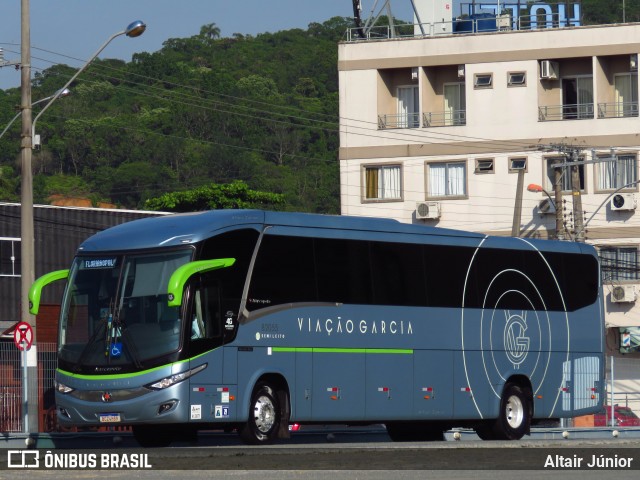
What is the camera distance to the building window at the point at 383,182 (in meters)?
58.8

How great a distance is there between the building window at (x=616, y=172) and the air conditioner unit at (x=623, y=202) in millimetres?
1270

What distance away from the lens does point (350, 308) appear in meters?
23.3

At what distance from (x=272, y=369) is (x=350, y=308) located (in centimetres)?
213

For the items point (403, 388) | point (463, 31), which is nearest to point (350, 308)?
point (403, 388)

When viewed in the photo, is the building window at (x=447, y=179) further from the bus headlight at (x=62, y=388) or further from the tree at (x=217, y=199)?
the bus headlight at (x=62, y=388)

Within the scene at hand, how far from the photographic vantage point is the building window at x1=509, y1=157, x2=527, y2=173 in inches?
2238

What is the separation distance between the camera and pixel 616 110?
5647cm

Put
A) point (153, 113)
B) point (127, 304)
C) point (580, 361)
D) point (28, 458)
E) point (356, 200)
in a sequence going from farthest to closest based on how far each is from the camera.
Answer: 1. point (153, 113)
2. point (356, 200)
3. point (580, 361)
4. point (127, 304)
5. point (28, 458)

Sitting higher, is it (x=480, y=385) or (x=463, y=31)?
(x=463, y=31)

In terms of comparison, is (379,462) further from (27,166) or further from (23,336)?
(27,166)

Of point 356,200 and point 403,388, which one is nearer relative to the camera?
point 403,388

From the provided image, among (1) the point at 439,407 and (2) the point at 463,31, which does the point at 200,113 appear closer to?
(2) the point at 463,31

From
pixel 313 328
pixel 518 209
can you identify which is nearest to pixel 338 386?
pixel 313 328

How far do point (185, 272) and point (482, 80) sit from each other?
127 ft
